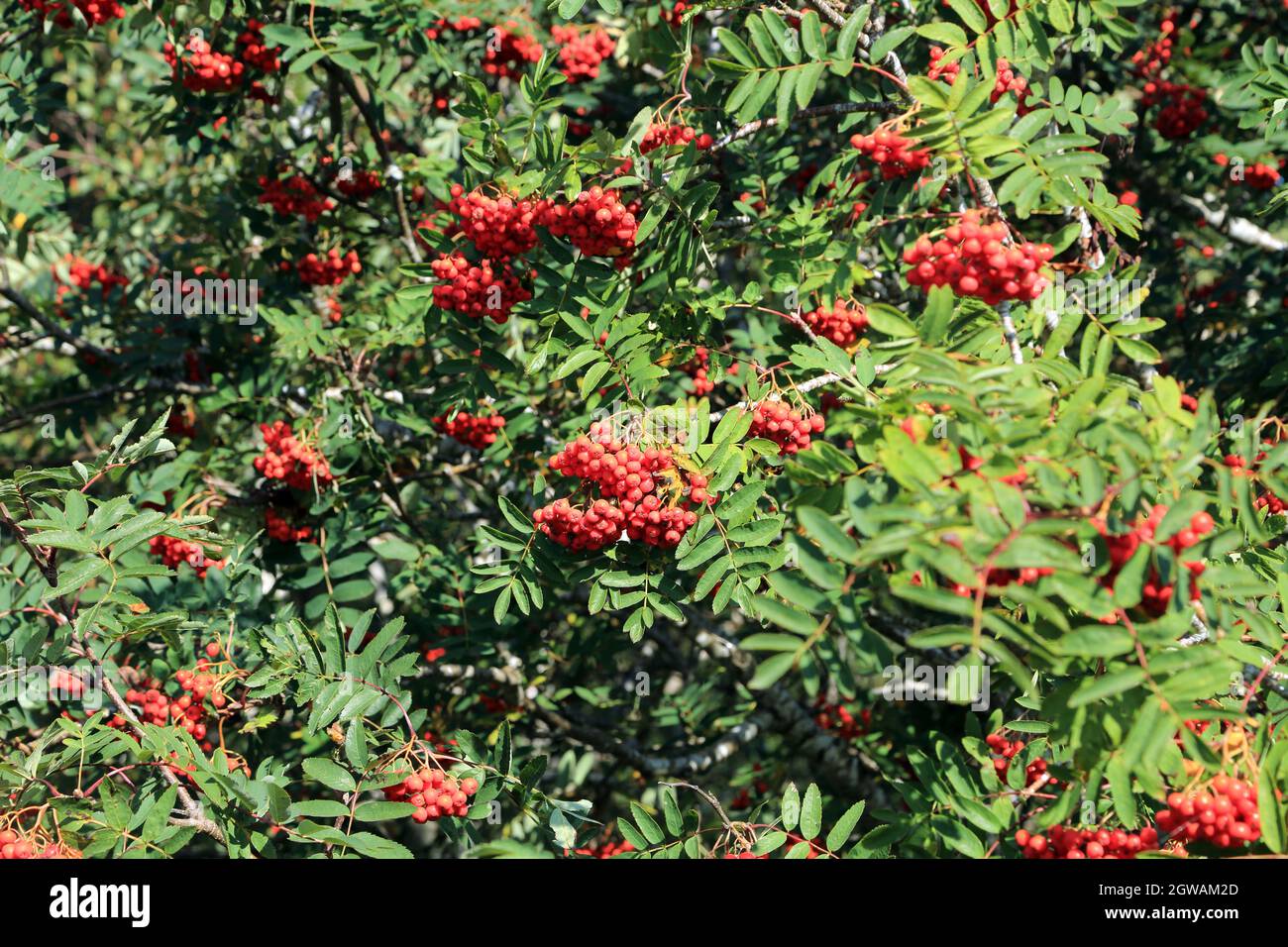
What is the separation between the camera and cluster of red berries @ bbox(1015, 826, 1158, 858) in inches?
94.9

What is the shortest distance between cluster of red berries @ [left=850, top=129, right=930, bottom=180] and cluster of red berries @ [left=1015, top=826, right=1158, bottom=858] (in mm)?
1769

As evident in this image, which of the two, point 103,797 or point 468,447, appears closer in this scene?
point 103,797

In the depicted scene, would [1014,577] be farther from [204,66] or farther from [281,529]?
[204,66]

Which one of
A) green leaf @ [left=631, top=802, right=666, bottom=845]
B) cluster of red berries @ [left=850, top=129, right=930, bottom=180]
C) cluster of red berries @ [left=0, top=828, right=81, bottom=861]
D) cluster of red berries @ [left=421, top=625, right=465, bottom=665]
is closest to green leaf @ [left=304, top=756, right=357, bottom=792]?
cluster of red berries @ [left=0, top=828, right=81, bottom=861]

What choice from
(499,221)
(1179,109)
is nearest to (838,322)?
(499,221)

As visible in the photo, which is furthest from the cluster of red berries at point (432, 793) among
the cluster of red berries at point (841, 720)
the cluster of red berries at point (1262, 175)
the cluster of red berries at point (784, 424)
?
the cluster of red berries at point (1262, 175)

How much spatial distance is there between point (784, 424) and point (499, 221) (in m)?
1.06

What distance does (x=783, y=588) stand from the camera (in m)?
2.00

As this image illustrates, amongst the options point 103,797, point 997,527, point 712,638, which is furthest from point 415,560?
point 997,527

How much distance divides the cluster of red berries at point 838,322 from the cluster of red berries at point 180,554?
229 centimetres

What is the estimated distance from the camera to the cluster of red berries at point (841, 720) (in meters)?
4.78
